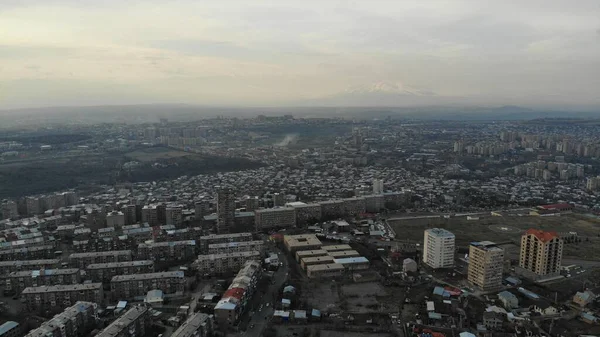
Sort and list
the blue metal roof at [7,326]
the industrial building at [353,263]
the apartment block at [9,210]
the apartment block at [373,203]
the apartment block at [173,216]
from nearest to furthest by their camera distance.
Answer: the blue metal roof at [7,326] → the industrial building at [353,263] → the apartment block at [173,216] → the apartment block at [9,210] → the apartment block at [373,203]

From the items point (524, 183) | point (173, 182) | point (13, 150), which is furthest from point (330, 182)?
point (13, 150)

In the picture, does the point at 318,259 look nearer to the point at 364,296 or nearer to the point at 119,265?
the point at 364,296

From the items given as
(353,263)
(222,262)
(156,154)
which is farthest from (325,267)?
(156,154)

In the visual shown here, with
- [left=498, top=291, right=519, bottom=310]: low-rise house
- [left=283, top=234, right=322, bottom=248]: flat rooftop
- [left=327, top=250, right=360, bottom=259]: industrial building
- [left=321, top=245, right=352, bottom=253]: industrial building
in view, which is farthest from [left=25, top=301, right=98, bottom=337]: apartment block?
[left=498, top=291, right=519, bottom=310]: low-rise house

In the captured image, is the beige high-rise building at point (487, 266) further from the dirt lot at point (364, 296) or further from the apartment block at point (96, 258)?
the apartment block at point (96, 258)

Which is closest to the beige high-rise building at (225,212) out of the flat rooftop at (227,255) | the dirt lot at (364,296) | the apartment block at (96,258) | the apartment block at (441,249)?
the flat rooftop at (227,255)

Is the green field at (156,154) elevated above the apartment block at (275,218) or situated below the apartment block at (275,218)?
above

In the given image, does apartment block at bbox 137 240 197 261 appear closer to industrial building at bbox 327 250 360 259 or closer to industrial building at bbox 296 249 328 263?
industrial building at bbox 296 249 328 263
